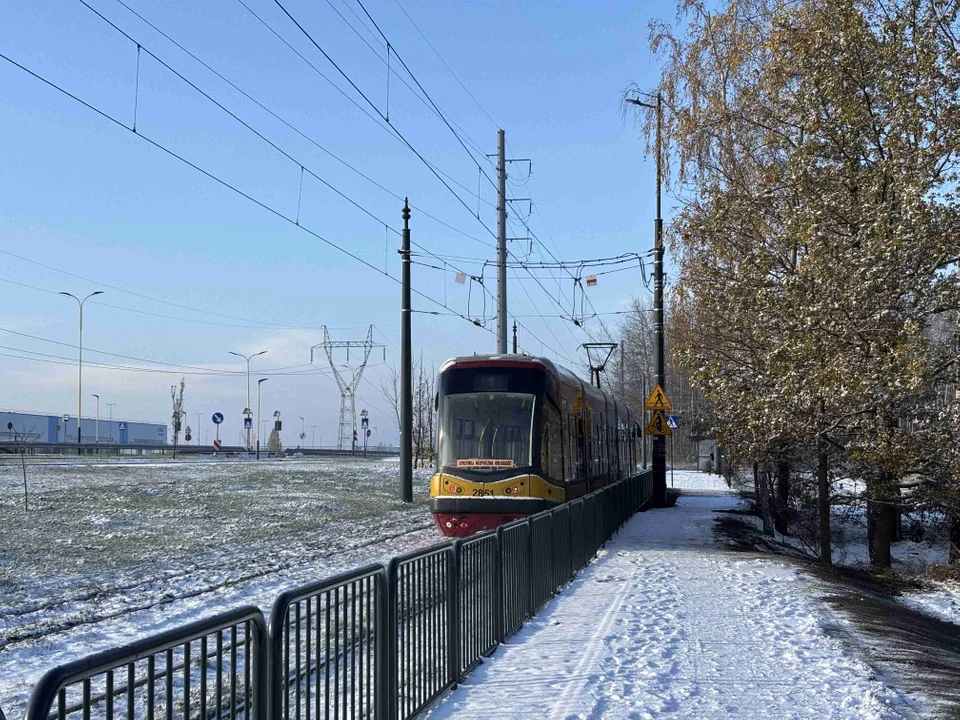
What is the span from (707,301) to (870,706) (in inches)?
513

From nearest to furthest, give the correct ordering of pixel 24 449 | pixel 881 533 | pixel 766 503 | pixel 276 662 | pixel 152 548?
pixel 276 662, pixel 152 548, pixel 881 533, pixel 766 503, pixel 24 449

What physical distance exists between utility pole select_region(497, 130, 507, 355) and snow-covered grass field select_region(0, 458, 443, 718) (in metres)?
5.46

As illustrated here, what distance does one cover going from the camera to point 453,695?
7.46 metres

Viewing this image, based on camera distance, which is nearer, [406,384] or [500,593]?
[500,593]

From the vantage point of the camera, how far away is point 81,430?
98250 mm

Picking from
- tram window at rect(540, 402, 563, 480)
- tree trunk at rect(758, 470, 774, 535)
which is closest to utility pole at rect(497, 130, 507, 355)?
tree trunk at rect(758, 470, 774, 535)

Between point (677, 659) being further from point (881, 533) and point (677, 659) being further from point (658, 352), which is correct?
point (658, 352)

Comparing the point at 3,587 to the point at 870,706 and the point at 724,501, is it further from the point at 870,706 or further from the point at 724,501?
the point at 724,501

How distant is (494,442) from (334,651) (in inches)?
550

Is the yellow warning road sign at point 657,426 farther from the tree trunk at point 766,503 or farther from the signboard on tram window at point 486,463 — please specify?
the signboard on tram window at point 486,463

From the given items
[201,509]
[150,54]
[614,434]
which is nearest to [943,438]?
[150,54]

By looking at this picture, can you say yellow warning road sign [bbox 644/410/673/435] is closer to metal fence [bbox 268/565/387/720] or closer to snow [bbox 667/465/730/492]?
snow [bbox 667/465/730/492]

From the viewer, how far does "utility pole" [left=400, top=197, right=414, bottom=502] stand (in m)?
28.6

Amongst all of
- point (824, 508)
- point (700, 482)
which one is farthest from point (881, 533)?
point (700, 482)
